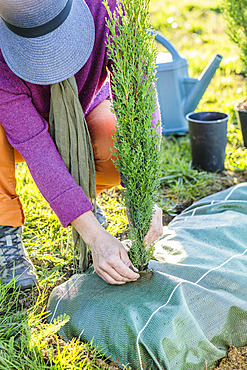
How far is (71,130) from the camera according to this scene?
6.97 feet

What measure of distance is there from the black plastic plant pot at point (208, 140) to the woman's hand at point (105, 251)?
6.36 feet

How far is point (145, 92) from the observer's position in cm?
174

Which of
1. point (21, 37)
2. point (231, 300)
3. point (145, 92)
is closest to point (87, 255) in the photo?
point (231, 300)

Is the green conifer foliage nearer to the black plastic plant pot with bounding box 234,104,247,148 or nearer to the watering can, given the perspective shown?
the black plastic plant pot with bounding box 234,104,247,148

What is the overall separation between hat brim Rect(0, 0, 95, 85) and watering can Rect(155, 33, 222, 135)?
2.30 meters

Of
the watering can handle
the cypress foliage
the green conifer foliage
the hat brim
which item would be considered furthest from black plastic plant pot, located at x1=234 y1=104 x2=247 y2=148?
the hat brim

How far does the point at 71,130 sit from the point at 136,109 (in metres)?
0.48

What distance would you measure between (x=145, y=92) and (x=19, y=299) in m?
1.28

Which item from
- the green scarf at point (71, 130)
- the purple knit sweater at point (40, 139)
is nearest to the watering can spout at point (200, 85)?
the purple knit sweater at point (40, 139)

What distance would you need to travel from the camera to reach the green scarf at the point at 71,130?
6.72 feet

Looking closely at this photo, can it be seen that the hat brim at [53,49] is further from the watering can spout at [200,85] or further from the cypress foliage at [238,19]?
the cypress foliage at [238,19]

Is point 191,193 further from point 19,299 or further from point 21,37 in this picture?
point 21,37

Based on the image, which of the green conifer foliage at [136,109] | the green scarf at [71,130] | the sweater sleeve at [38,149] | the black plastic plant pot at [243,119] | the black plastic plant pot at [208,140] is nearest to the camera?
the green conifer foliage at [136,109]

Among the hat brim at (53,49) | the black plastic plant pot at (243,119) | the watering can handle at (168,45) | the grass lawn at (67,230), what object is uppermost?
the hat brim at (53,49)
